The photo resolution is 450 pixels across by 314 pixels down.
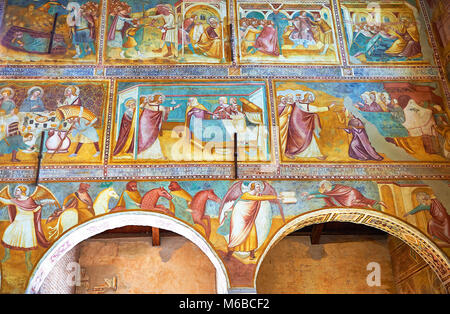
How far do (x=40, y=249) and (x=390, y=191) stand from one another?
6532 millimetres

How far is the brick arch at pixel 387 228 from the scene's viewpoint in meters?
8.95

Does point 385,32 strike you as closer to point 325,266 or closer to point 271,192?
point 271,192

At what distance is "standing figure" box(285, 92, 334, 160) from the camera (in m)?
9.78

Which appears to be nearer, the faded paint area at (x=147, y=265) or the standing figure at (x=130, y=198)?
the standing figure at (x=130, y=198)

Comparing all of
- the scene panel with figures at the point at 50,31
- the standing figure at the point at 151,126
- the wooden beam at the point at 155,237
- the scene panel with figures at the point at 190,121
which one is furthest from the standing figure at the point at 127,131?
the wooden beam at the point at 155,237

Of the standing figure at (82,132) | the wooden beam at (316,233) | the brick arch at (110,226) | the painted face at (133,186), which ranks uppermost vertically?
the standing figure at (82,132)

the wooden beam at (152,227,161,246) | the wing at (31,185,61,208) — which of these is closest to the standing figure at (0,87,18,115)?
the wing at (31,185,61,208)

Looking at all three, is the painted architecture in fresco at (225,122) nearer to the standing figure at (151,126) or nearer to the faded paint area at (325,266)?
the standing figure at (151,126)

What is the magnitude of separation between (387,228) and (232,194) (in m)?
3.07

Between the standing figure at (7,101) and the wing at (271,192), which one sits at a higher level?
the standing figure at (7,101)

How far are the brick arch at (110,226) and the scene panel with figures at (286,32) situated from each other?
13.1ft

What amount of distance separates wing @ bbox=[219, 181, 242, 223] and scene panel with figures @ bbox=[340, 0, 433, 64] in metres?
3.98

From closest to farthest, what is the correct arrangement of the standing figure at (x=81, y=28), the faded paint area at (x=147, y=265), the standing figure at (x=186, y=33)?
the standing figure at (x=81, y=28), the standing figure at (x=186, y=33), the faded paint area at (x=147, y=265)

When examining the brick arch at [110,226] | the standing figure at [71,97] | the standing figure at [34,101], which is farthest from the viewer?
the standing figure at [71,97]
